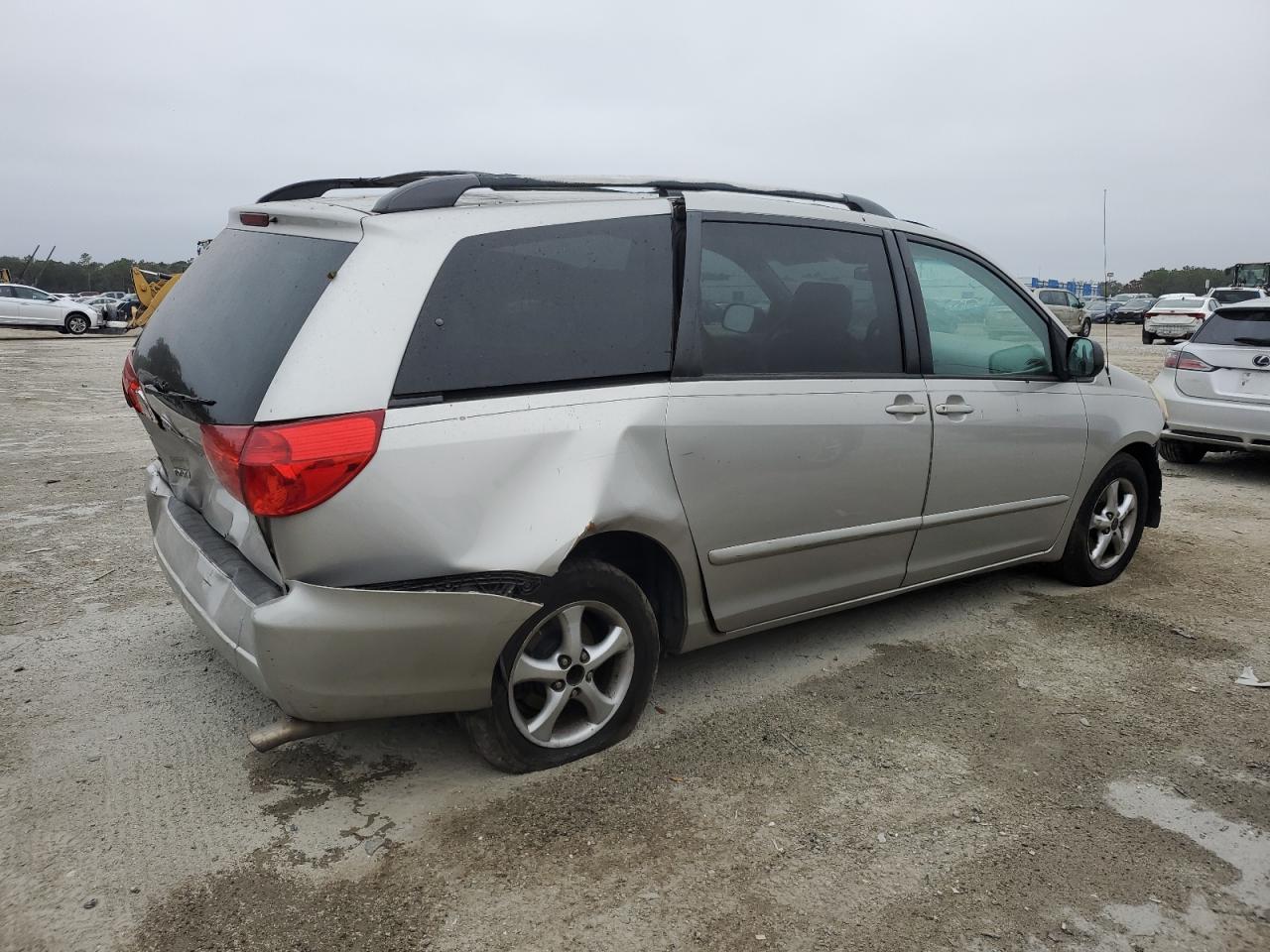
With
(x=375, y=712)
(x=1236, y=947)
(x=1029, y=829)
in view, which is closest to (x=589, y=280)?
(x=375, y=712)

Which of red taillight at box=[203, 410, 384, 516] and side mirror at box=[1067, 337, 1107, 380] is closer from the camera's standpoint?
red taillight at box=[203, 410, 384, 516]

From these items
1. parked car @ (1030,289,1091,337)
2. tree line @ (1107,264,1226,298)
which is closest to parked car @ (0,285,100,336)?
parked car @ (1030,289,1091,337)

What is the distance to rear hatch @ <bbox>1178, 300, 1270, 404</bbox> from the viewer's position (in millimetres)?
8062

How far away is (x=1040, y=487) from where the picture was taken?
4.69m

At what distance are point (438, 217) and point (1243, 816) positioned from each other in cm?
294

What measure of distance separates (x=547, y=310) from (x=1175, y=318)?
31.2 meters

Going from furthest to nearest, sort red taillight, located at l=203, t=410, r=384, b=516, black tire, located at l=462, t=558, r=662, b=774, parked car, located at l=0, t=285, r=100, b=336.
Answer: parked car, located at l=0, t=285, r=100, b=336 → black tire, located at l=462, t=558, r=662, b=774 → red taillight, located at l=203, t=410, r=384, b=516

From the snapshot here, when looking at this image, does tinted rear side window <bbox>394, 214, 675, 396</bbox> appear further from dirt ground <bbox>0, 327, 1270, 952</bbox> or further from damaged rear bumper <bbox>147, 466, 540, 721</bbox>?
dirt ground <bbox>0, 327, 1270, 952</bbox>

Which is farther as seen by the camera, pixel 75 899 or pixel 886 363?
pixel 886 363

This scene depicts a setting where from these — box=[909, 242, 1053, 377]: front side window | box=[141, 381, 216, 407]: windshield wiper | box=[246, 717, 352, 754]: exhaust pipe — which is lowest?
Answer: box=[246, 717, 352, 754]: exhaust pipe

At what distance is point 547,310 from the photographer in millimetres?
3154

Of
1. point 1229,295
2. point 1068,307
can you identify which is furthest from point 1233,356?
point 1229,295

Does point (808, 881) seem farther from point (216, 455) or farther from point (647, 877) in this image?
point (216, 455)

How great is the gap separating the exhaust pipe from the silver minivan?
0.04ft
